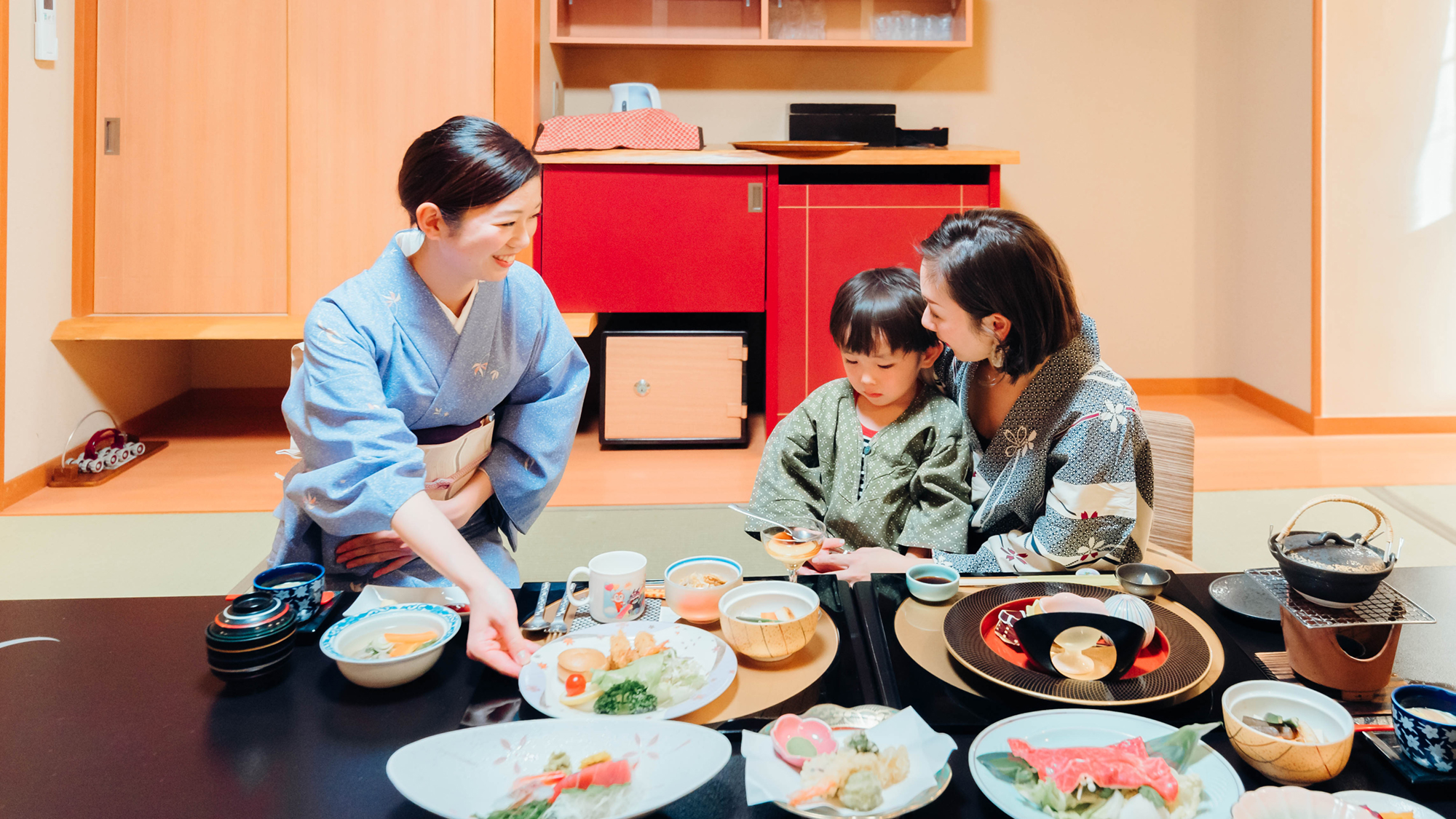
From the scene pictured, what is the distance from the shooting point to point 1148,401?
435cm

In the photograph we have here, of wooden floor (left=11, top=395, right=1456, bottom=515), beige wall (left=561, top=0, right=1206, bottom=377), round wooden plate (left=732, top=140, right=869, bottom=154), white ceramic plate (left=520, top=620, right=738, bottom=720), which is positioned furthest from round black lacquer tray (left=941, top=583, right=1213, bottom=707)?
beige wall (left=561, top=0, right=1206, bottom=377)

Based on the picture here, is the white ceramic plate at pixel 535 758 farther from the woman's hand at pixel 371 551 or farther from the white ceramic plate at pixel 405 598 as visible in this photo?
the woman's hand at pixel 371 551

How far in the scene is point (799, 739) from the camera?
790 millimetres

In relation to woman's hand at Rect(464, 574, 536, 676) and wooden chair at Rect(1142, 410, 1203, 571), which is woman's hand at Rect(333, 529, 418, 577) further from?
wooden chair at Rect(1142, 410, 1203, 571)

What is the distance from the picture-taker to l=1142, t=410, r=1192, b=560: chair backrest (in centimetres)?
159

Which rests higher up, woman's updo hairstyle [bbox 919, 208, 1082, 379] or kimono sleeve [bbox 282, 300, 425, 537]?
woman's updo hairstyle [bbox 919, 208, 1082, 379]

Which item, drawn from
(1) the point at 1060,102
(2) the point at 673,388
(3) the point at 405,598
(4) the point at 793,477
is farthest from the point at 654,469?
(1) the point at 1060,102

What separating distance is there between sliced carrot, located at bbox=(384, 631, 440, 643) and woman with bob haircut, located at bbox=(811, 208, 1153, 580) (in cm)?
52

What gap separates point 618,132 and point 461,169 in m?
2.35

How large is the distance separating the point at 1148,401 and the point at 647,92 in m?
2.45

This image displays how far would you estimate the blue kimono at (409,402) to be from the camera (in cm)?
119

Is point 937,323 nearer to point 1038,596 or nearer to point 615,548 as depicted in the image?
point 1038,596

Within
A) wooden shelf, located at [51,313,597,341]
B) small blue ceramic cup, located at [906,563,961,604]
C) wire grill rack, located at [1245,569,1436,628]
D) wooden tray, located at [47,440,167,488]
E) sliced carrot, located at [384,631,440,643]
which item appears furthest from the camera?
wooden shelf, located at [51,313,597,341]

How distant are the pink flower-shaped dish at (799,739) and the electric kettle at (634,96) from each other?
3235mm
